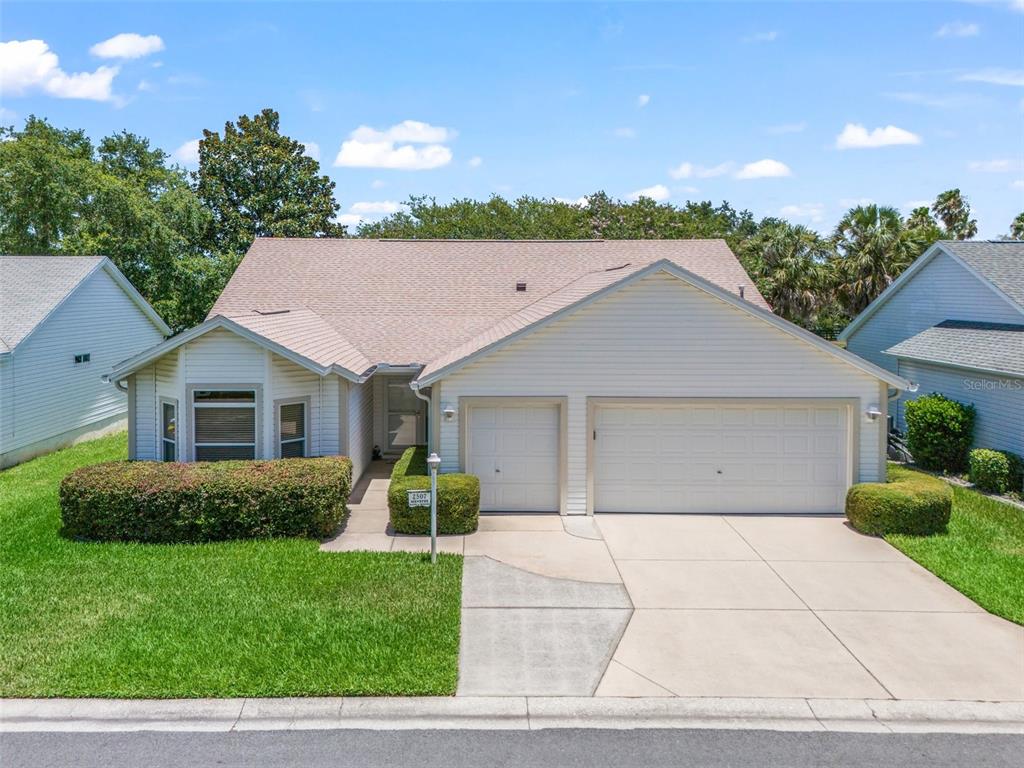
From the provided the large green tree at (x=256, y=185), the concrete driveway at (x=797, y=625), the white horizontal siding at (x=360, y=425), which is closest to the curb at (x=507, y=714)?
the concrete driveway at (x=797, y=625)

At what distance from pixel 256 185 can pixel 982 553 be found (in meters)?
34.2

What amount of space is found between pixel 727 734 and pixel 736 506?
7.89 m

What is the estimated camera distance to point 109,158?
3988 cm

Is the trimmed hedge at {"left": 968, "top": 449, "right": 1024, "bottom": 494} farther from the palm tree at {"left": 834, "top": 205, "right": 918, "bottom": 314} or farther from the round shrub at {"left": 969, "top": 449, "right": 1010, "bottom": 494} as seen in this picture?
the palm tree at {"left": 834, "top": 205, "right": 918, "bottom": 314}

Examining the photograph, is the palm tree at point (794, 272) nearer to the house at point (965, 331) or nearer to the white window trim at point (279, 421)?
the house at point (965, 331)

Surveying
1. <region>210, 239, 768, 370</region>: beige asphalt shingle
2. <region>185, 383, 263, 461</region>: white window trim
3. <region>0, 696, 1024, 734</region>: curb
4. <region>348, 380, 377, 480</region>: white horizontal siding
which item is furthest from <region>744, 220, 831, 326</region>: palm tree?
<region>0, 696, 1024, 734</region>: curb

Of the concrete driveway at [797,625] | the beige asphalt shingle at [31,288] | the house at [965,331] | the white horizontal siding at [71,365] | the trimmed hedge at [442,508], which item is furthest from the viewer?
the beige asphalt shingle at [31,288]

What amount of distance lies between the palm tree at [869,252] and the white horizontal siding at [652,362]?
718 inches

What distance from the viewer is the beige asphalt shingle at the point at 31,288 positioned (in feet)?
61.5

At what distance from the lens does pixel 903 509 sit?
12.6 metres

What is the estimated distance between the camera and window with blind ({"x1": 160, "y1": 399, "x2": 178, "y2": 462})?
1470cm

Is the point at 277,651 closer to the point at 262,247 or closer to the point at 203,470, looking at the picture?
the point at 203,470

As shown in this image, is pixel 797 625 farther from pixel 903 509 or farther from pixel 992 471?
pixel 992 471

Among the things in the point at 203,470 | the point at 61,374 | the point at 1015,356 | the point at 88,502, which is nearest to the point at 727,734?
the point at 203,470
